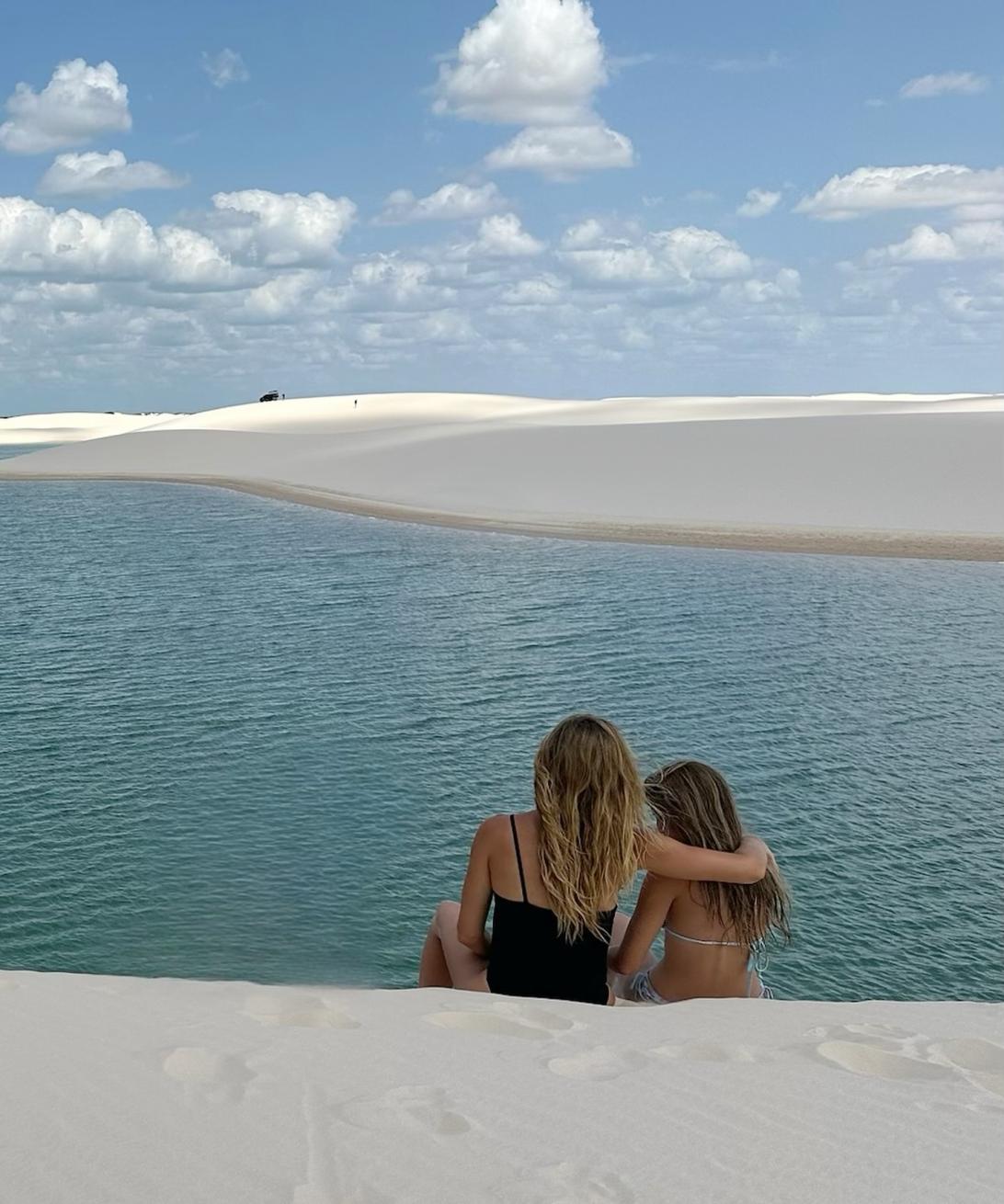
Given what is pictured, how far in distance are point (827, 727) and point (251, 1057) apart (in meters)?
8.57

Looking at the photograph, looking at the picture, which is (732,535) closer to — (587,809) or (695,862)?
(695,862)

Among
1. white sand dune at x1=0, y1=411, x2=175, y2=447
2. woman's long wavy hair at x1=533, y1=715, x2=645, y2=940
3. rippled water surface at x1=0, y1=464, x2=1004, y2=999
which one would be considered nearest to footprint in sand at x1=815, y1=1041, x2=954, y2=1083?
woman's long wavy hair at x1=533, y1=715, x2=645, y2=940

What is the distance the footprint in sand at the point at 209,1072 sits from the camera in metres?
2.87

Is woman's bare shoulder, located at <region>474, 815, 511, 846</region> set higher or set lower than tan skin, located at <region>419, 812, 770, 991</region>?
higher

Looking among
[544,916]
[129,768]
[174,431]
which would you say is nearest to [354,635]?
[129,768]

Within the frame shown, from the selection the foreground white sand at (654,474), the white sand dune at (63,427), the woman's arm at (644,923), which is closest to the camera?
the woman's arm at (644,923)

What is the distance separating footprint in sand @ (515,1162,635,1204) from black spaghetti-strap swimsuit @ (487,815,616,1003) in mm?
1614

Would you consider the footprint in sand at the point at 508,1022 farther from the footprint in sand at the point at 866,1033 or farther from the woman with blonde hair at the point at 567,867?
the footprint in sand at the point at 866,1033

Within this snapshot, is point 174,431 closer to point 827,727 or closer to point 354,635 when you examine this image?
point 354,635

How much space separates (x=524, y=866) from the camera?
13.3 ft

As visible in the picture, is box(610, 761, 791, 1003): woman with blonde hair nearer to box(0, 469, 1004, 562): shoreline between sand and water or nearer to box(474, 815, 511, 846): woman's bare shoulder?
box(474, 815, 511, 846): woman's bare shoulder

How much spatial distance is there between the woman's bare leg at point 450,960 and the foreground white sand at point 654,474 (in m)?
19.4

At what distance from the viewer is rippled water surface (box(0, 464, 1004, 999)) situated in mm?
7129

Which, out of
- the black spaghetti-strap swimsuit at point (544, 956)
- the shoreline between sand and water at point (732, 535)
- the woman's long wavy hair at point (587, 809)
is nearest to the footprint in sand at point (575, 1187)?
the woman's long wavy hair at point (587, 809)
